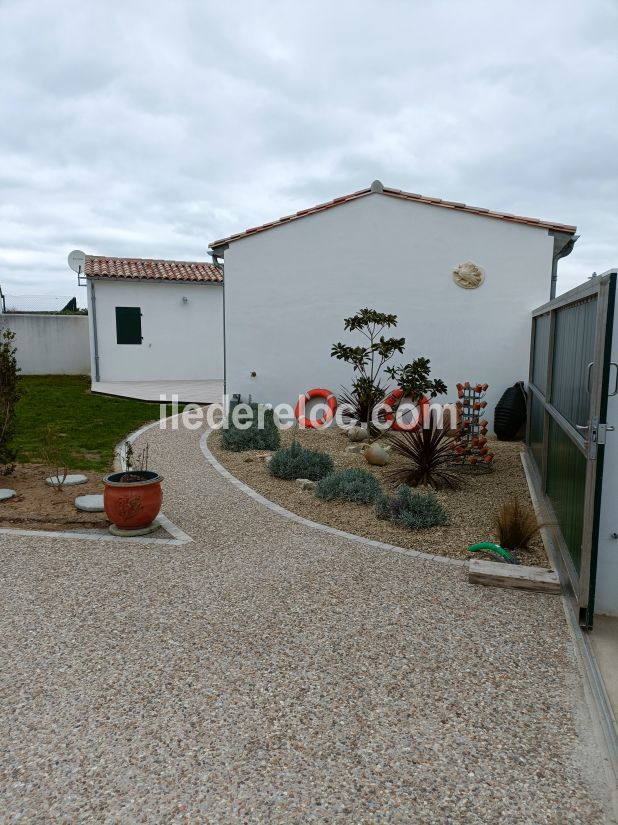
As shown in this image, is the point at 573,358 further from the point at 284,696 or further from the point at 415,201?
the point at 415,201

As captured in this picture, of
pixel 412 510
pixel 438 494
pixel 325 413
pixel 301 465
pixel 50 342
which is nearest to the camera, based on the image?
pixel 412 510

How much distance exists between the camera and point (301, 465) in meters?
7.61

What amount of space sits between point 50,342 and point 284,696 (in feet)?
67.4

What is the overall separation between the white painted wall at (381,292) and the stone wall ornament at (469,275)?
0.34 ft

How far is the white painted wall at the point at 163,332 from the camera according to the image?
60.6ft

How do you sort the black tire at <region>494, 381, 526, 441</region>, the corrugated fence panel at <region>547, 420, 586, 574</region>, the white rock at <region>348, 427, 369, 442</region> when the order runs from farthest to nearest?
1. the black tire at <region>494, 381, 526, 441</region>
2. the white rock at <region>348, 427, 369, 442</region>
3. the corrugated fence panel at <region>547, 420, 586, 574</region>

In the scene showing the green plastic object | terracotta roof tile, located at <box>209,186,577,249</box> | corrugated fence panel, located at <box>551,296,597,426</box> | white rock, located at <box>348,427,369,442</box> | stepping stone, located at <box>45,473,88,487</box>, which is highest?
terracotta roof tile, located at <box>209,186,577,249</box>

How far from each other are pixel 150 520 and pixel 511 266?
8.33m

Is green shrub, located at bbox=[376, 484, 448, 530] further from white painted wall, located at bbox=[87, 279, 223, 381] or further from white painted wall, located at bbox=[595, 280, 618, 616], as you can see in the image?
white painted wall, located at bbox=[87, 279, 223, 381]

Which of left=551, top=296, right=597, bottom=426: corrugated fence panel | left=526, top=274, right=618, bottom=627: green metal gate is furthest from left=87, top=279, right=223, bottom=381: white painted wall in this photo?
left=551, top=296, right=597, bottom=426: corrugated fence panel

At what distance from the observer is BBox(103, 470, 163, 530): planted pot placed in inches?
207

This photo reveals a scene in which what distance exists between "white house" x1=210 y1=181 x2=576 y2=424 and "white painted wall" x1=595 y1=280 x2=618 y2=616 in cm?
760

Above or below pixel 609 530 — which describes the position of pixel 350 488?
below

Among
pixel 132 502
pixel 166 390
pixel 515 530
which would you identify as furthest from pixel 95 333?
pixel 515 530
